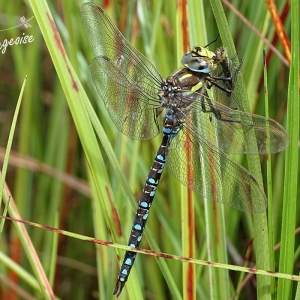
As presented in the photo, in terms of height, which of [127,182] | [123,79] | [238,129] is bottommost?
[127,182]

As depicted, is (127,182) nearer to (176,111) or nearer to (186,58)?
(176,111)

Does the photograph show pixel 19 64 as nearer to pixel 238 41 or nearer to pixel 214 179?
pixel 238 41

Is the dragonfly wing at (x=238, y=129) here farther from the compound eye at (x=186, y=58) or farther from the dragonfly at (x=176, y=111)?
the compound eye at (x=186, y=58)

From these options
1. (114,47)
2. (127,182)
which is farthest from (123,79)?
(127,182)

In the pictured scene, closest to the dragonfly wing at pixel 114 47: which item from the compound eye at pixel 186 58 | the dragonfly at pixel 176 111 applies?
the dragonfly at pixel 176 111

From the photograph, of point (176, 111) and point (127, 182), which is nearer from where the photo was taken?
point (127, 182)

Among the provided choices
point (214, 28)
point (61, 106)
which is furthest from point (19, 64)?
point (214, 28)
